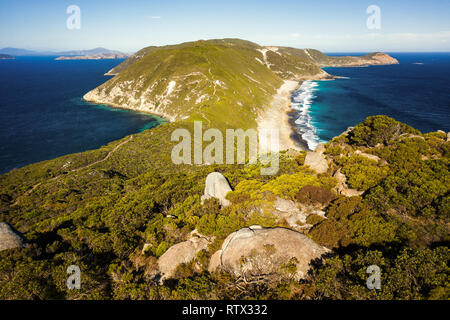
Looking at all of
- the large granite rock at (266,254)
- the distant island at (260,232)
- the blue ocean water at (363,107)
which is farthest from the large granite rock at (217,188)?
the blue ocean water at (363,107)

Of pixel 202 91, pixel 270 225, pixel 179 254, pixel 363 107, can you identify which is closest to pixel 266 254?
pixel 270 225

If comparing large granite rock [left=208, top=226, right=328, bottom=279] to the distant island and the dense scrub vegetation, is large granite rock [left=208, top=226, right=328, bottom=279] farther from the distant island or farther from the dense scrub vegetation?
the dense scrub vegetation

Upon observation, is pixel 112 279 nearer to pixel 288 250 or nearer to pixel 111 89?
pixel 288 250

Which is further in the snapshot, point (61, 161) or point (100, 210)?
point (61, 161)

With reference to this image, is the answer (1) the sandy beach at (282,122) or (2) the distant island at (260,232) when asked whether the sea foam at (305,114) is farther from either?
(2) the distant island at (260,232)

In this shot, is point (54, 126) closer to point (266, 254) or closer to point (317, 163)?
point (317, 163)
